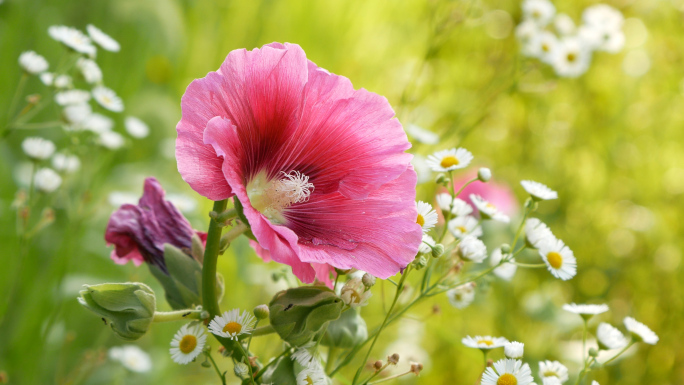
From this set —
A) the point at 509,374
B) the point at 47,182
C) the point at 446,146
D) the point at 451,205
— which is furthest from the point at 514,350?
the point at 446,146

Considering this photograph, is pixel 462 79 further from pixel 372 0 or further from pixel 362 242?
pixel 362 242

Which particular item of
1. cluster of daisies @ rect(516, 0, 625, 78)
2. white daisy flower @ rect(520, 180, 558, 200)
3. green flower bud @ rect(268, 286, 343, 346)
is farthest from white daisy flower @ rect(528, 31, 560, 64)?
green flower bud @ rect(268, 286, 343, 346)

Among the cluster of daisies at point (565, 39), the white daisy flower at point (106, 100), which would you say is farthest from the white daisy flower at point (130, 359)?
the cluster of daisies at point (565, 39)

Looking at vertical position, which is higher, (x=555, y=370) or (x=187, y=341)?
(x=187, y=341)

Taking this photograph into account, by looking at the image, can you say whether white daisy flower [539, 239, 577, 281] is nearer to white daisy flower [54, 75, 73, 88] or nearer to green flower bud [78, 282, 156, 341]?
green flower bud [78, 282, 156, 341]

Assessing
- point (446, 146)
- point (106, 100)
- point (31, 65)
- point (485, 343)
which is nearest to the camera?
point (485, 343)

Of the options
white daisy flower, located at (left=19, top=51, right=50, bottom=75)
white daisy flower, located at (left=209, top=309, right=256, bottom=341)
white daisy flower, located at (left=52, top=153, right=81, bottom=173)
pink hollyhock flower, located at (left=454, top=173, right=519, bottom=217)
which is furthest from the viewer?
pink hollyhock flower, located at (left=454, top=173, right=519, bottom=217)

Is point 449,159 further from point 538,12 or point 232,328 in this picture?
point 538,12
